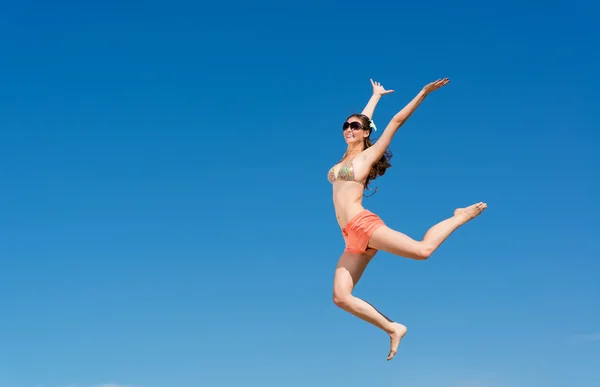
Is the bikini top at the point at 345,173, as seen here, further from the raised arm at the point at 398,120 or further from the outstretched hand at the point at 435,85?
the outstretched hand at the point at 435,85

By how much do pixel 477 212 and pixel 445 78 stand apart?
7.04ft

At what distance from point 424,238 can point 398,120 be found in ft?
6.28

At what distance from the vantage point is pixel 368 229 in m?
12.4

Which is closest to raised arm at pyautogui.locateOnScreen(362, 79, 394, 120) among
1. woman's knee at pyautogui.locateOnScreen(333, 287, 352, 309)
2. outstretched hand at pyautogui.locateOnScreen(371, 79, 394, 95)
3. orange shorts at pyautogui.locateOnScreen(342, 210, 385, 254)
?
outstretched hand at pyautogui.locateOnScreen(371, 79, 394, 95)

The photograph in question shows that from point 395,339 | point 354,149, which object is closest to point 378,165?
point 354,149

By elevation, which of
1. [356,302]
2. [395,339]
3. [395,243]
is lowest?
[395,339]

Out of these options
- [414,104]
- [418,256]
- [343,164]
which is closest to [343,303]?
[418,256]

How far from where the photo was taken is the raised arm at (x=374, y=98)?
1439 centimetres

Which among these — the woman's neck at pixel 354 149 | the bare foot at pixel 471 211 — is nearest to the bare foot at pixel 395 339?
the bare foot at pixel 471 211

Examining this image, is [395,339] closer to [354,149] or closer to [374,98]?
[354,149]

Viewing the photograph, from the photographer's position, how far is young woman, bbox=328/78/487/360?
12219mm

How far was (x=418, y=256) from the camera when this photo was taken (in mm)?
12039

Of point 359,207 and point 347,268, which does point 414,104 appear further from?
point 347,268

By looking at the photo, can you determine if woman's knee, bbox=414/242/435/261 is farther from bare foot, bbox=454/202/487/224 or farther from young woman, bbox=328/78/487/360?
bare foot, bbox=454/202/487/224
